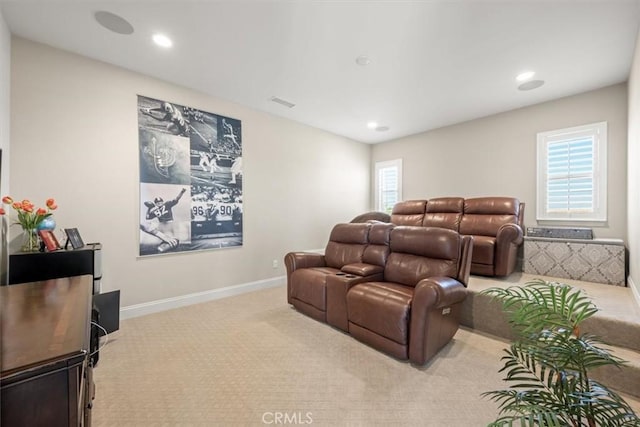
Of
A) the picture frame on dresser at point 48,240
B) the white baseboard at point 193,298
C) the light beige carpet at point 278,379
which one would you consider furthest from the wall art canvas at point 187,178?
the light beige carpet at point 278,379

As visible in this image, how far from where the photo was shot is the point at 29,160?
2564mm

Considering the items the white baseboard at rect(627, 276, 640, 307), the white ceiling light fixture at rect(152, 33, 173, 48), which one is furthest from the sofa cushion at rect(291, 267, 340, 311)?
the white baseboard at rect(627, 276, 640, 307)

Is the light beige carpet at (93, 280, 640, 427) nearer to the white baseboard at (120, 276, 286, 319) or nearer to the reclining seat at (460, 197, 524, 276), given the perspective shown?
the white baseboard at (120, 276, 286, 319)

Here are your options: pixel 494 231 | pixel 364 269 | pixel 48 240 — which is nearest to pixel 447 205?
pixel 494 231

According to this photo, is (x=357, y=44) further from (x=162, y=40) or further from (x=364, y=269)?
(x=364, y=269)

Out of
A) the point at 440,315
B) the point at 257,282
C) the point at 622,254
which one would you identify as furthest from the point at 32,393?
the point at 622,254

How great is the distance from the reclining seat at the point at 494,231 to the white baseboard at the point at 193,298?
3030mm

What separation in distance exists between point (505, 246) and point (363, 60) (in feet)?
9.28

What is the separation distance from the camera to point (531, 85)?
3436 millimetres

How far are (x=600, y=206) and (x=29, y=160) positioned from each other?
6.60 meters

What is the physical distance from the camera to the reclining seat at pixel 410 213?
4.66 meters

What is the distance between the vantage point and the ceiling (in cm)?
219

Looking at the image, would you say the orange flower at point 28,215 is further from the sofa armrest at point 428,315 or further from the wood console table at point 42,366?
the sofa armrest at point 428,315

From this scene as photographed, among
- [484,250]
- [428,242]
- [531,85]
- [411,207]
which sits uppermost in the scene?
[531,85]
